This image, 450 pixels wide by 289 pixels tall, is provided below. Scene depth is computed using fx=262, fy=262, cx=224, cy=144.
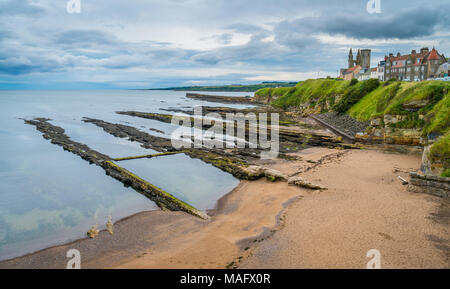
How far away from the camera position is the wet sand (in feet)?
29.5

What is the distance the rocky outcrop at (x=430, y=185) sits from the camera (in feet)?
42.4

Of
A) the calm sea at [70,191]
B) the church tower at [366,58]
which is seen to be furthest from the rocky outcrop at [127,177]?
the church tower at [366,58]

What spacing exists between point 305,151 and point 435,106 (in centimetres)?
1176

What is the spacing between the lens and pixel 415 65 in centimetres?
5547

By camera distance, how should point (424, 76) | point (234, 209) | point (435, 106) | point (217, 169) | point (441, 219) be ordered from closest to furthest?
1. point (441, 219)
2. point (234, 209)
3. point (217, 169)
4. point (435, 106)
5. point (424, 76)

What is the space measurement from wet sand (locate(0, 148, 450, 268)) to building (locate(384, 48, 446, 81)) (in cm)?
5099

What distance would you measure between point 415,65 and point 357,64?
49216 mm

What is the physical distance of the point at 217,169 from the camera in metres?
21.5

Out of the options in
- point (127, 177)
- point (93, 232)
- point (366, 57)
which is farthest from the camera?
point (366, 57)

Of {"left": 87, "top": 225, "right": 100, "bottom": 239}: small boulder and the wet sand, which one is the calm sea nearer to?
{"left": 87, "top": 225, "right": 100, "bottom": 239}: small boulder

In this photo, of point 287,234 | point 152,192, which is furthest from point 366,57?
point 287,234

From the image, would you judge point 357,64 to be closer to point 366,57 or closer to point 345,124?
point 366,57
